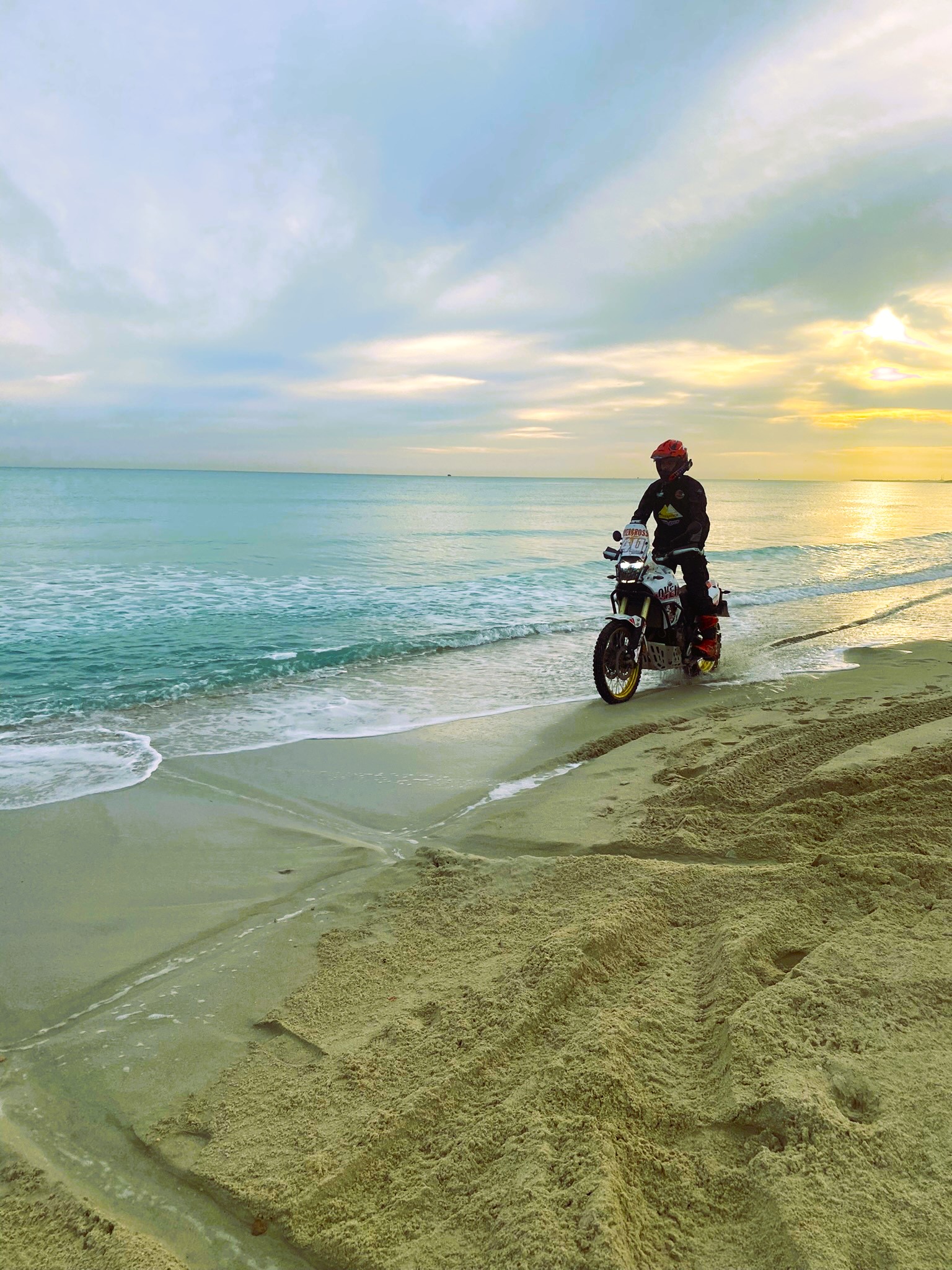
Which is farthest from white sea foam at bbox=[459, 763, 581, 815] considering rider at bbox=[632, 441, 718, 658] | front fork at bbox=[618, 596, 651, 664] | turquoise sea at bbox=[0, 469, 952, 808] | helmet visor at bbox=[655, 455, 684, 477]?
helmet visor at bbox=[655, 455, 684, 477]

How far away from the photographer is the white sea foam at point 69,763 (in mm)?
4949

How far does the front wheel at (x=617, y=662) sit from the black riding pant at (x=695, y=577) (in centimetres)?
90

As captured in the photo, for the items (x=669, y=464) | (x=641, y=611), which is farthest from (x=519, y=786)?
(x=669, y=464)

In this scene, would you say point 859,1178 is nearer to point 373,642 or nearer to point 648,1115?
point 648,1115

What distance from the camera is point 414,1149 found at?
5.98 ft

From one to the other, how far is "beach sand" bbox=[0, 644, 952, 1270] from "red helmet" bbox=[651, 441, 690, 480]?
4467mm

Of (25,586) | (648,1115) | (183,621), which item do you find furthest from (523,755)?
(25,586)

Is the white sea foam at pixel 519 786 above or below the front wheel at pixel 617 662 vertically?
below

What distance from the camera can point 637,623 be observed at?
24.0ft

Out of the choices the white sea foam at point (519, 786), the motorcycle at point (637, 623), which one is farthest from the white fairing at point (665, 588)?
the white sea foam at point (519, 786)

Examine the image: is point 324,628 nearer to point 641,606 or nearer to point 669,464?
point 641,606

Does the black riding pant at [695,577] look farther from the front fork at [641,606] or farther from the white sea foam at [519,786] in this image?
the white sea foam at [519,786]

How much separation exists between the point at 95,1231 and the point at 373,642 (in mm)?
8369

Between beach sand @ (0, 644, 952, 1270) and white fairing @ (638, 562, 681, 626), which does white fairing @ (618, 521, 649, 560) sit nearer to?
white fairing @ (638, 562, 681, 626)
